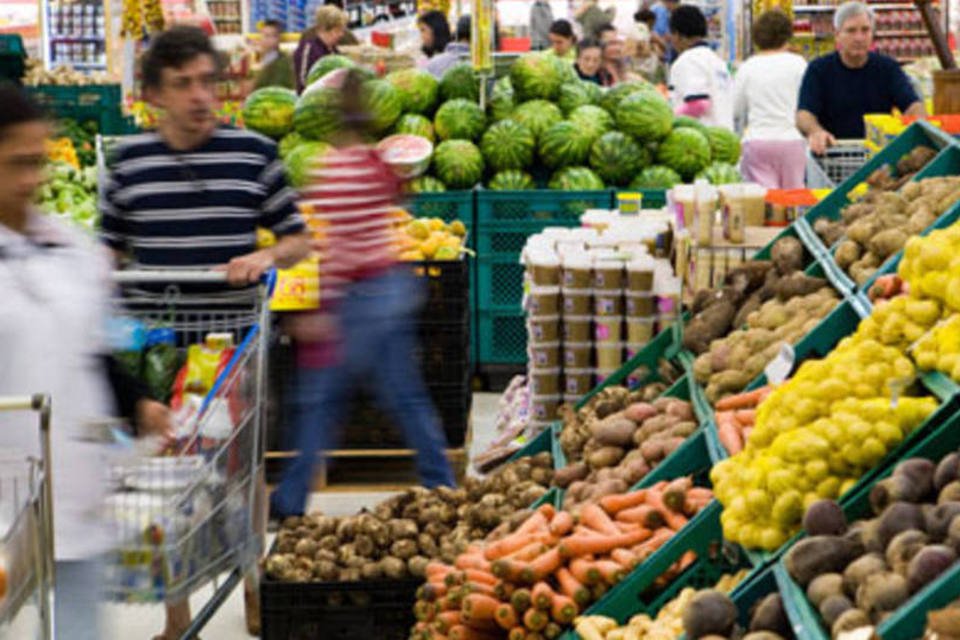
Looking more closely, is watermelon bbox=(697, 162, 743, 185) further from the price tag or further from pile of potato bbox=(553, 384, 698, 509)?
the price tag

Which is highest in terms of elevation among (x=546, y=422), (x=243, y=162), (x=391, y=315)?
(x=243, y=162)

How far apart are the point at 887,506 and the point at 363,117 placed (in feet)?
10.2

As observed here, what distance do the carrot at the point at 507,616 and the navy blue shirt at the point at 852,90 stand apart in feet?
17.4

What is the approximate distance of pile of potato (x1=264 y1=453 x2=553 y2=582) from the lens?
4.53 metres

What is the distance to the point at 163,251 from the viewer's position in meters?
4.84

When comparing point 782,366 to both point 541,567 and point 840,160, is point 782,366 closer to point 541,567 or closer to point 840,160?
point 541,567

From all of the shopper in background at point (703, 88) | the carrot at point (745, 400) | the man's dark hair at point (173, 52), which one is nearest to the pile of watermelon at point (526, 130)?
the shopper in background at point (703, 88)

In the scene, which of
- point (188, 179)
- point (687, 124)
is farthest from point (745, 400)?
point (687, 124)

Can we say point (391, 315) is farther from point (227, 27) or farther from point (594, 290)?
point (227, 27)

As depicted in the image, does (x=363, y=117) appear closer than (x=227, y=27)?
Yes

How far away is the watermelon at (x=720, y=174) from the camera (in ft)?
27.3

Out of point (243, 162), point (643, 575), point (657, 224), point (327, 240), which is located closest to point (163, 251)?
point (243, 162)

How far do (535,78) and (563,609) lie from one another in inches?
204

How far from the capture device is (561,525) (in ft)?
13.3
